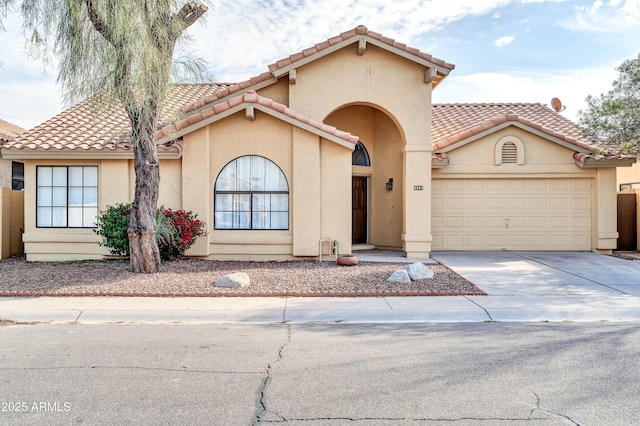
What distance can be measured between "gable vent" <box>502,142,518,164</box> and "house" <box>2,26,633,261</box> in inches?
2.9

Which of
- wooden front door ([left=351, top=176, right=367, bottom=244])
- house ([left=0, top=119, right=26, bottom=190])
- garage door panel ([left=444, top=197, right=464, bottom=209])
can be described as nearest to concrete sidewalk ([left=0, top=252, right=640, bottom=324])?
garage door panel ([left=444, top=197, right=464, bottom=209])

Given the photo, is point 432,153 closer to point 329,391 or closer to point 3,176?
point 329,391

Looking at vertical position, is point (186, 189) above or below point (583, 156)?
below

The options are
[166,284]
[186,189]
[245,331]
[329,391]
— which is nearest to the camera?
[329,391]

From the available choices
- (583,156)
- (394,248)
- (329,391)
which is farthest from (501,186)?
(329,391)

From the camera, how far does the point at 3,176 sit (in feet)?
63.0

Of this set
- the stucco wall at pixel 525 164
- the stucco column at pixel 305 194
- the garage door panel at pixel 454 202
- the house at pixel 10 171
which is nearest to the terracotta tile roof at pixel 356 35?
the stucco column at pixel 305 194

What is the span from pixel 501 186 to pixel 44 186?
1395cm

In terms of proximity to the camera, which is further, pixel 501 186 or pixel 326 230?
pixel 501 186

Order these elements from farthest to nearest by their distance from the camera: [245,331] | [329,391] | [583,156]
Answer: [583,156], [245,331], [329,391]

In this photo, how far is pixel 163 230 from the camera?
10734 millimetres

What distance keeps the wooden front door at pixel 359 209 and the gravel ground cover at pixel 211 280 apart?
4036 mm

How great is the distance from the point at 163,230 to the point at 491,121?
10471mm

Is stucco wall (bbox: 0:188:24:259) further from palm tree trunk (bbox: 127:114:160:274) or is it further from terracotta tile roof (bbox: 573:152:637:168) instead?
terracotta tile roof (bbox: 573:152:637:168)
